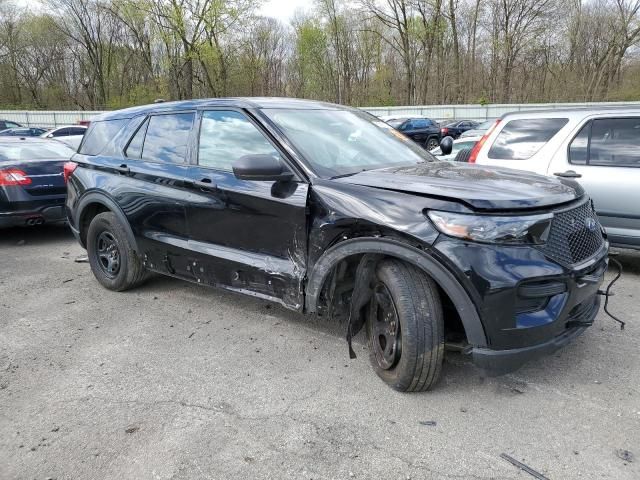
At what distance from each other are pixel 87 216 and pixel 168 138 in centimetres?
150

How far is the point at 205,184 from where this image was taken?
12.4 ft

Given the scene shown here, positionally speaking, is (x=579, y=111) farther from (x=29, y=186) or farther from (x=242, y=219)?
(x=29, y=186)

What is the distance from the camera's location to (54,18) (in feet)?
165

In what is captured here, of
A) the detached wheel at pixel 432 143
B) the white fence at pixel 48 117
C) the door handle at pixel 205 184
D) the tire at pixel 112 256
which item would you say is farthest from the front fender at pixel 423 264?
the white fence at pixel 48 117

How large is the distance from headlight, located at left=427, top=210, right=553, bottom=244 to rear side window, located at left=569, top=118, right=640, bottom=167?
9.98ft

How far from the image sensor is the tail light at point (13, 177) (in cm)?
672

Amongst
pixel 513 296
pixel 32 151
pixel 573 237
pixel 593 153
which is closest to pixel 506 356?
pixel 513 296

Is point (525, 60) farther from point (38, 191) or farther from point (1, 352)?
point (1, 352)

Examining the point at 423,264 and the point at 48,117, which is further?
the point at 48,117

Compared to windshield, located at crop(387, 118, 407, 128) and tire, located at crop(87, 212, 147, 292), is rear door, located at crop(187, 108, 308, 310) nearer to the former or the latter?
tire, located at crop(87, 212, 147, 292)

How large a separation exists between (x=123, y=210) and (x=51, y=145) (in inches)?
168

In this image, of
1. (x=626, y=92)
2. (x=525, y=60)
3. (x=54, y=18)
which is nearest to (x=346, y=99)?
(x=525, y=60)

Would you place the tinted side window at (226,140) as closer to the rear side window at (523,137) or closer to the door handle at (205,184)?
the door handle at (205,184)

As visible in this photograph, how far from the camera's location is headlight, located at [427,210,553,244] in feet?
8.38
